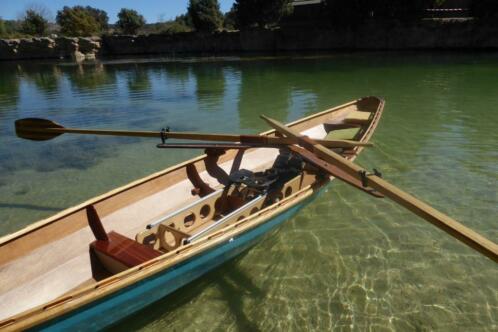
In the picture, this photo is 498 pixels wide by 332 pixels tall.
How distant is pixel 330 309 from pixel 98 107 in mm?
18122

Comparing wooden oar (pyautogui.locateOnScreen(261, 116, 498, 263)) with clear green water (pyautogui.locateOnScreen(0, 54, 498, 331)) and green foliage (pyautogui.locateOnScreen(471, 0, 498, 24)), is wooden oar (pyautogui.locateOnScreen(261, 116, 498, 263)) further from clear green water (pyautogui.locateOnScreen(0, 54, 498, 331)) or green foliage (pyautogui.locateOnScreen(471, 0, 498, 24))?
green foliage (pyautogui.locateOnScreen(471, 0, 498, 24))

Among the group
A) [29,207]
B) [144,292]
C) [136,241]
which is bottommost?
[29,207]

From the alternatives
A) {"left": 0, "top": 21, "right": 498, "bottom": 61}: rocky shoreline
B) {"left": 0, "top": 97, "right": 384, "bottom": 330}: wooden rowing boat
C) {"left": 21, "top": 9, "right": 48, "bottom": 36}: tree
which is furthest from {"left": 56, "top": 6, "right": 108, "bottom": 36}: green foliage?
{"left": 0, "top": 97, "right": 384, "bottom": 330}: wooden rowing boat

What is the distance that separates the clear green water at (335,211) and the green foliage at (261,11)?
38242 millimetres

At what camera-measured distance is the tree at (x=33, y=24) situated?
76438mm

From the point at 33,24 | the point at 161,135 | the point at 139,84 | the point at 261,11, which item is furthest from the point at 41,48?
the point at 161,135

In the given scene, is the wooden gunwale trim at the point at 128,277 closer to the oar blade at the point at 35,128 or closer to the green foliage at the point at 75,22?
the oar blade at the point at 35,128

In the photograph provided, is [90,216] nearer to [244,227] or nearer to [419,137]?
[244,227]

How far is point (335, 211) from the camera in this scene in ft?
24.2

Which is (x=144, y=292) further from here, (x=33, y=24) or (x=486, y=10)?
(x=33, y=24)

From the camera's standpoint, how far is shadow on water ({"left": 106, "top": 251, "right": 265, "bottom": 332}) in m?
4.92

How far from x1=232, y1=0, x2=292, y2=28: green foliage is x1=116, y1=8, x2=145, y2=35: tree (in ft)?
106

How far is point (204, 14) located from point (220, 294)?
62925 millimetres

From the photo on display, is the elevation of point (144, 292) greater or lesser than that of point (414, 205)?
lesser
